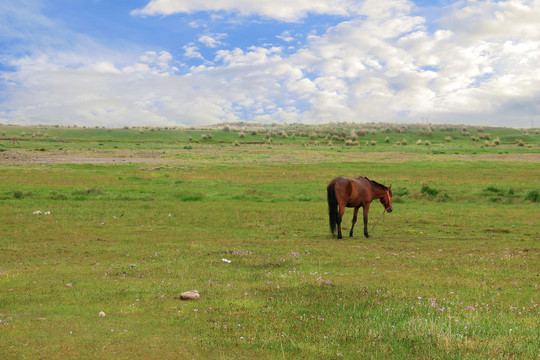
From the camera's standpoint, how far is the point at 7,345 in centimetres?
625

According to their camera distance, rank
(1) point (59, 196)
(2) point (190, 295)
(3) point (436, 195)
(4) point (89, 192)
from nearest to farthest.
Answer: (2) point (190, 295) < (1) point (59, 196) < (4) point (89, 192) < (3) point (436, 195)

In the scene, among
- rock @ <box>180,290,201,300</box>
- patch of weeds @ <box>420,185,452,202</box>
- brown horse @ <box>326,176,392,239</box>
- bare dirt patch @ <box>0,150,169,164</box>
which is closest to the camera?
rock @ <box>180,290,201,300</box>

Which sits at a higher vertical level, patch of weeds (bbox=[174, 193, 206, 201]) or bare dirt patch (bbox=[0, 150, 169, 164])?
A: bare dirt patch (bbox=[0, 150, 169, 164])

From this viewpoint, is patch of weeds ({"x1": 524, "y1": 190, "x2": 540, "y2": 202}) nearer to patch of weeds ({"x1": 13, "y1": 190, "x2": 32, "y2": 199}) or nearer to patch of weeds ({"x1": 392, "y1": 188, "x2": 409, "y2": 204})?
patch of weeds ({"x1": 392, "y1": 188, "x2": 409, "y2": 204})

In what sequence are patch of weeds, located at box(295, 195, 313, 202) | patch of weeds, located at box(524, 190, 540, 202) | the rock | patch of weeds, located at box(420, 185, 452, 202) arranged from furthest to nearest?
patch of weeds, located at box(295, 195, 313, 202) < patch of weeds, located at box(420, 185, 452, 202) < patch of weeds, located at box(524, 190, 540, 202) < the rock

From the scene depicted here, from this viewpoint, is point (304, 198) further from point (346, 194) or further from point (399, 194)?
point (346, 194)

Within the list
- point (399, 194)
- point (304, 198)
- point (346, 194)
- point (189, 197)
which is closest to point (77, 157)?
point (189, 197)

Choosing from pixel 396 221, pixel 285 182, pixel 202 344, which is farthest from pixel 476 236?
pixel 285 182

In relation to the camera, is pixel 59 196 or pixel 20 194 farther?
pixel 59 196

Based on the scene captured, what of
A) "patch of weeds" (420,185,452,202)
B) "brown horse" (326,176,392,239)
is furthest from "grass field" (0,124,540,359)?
"brown horse" (326,176,392,239)

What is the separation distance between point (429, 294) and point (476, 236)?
10.0m

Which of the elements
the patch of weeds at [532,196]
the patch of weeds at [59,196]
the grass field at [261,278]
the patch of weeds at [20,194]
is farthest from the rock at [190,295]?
the patch of weeds at [532,196]

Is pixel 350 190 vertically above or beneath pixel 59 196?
above

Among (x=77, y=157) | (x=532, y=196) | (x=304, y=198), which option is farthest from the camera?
(x=77, y=157)
